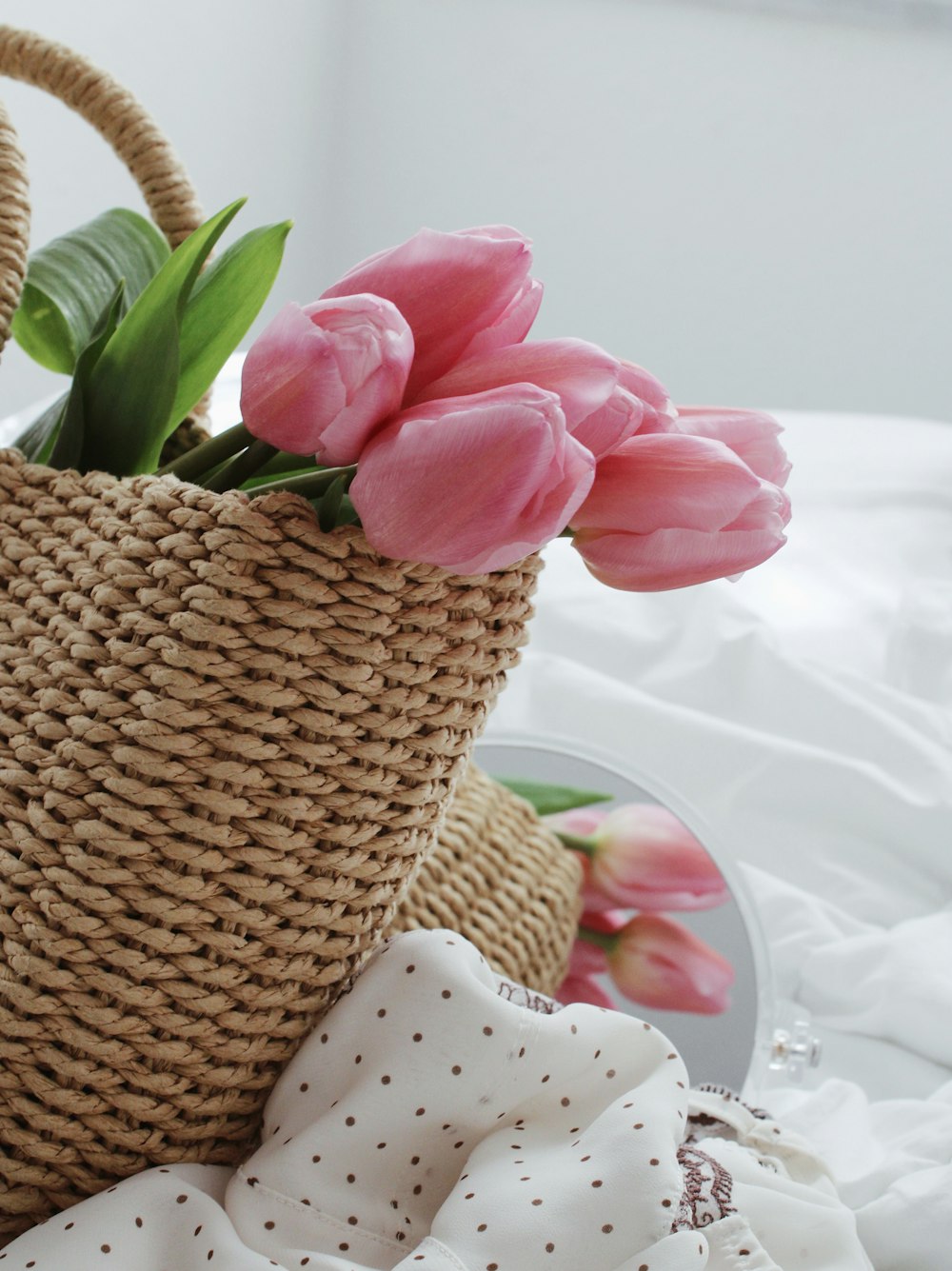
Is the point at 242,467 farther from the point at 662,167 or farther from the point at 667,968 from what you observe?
the point at 662,167

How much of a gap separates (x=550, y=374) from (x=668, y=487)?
44 mm

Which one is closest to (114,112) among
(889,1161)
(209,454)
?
(209,454)

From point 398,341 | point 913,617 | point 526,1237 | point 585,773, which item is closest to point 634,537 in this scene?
point 398,341

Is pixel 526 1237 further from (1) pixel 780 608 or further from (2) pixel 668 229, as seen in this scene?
(2) pixel 668 229

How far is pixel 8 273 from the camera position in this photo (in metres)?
0.42

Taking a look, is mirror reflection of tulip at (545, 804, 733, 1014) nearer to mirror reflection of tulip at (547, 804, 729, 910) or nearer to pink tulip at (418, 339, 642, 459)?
mirror reflection of tulip at (547, 804, 729, 910)

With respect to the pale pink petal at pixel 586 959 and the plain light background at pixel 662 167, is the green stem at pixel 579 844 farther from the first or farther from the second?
the plain light background at pixel 662 167

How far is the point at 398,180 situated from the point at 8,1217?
1.98 metres

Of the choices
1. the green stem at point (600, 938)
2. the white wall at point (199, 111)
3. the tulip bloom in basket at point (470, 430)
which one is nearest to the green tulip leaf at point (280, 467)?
the tulip bloom in basket at point (470, 430)

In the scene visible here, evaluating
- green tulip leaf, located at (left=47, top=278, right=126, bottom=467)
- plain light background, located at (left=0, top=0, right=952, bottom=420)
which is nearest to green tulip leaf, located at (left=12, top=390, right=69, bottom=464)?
green tulip leaf, located at (left=47, top=278, right=126, bottom=467)

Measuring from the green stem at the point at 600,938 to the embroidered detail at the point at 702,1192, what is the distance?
0.88 ft

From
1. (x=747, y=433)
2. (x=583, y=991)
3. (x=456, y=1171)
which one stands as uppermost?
(x=747, y=433)

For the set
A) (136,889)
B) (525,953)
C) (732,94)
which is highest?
(732,94)

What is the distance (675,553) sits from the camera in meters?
0.34
